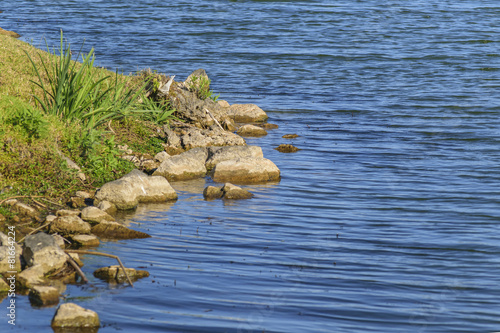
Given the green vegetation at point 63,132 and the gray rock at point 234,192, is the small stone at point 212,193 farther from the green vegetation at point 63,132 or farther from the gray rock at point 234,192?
the green vegetation at point 63,132

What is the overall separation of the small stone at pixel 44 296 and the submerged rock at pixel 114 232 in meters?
1.66

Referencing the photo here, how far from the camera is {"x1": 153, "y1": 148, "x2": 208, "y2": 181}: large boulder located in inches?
396

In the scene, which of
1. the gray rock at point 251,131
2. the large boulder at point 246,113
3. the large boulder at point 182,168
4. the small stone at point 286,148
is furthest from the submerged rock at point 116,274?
the large boulder at point 246,113

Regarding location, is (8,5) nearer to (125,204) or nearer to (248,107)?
(248,107)

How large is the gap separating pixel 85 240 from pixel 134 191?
1.58 meters

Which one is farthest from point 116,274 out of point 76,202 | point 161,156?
point 161,156

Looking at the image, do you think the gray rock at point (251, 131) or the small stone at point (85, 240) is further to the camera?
the gray rock at point (251, 131)

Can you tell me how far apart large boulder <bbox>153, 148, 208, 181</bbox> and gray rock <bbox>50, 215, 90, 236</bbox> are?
262cm

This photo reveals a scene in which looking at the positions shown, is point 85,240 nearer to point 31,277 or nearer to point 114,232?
point 114,232

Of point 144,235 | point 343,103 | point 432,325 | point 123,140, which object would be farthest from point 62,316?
point 343,103

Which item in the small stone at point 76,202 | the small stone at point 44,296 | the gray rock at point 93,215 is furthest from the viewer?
the small stone at point 76,202

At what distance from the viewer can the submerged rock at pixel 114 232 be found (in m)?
7.53

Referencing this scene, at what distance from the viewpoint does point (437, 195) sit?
31.7ft

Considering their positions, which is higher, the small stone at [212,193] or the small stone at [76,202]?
the small stone at [76,202]
